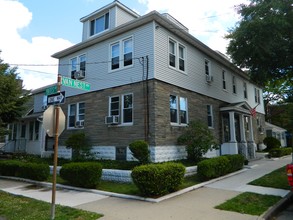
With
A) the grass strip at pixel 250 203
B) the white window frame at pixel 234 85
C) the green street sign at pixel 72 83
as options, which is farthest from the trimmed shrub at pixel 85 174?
the white window frame at pixel 234 85

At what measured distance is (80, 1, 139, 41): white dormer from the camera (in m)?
Answer: 18.0

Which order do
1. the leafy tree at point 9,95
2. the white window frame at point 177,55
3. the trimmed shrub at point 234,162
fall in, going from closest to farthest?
the trimmed shrub at point 234,162, the white window frame at point 177,55, the leafy tree at point 9,95

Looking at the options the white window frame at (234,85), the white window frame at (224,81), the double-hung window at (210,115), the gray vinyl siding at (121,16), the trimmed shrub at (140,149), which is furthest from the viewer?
the white window frame at (234,85)

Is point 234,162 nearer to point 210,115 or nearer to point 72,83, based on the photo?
point 210,115

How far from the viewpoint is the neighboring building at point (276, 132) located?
37.4 meters

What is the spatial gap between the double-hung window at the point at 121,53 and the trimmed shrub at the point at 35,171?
A: 701 centimetres

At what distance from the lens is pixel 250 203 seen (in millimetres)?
7891

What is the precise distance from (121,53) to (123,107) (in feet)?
10.8

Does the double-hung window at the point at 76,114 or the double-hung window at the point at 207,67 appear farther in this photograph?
the double-hung window at the point at 207,67

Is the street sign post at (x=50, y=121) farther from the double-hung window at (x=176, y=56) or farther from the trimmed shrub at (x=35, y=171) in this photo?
the double-hung window at (x=176, y=56)

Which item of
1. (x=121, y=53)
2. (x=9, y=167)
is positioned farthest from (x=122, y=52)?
(x=9, y=167)

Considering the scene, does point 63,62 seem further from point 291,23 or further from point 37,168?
point 291,23

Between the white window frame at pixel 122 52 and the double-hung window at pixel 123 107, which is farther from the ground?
the white window frame at pixel 122 52

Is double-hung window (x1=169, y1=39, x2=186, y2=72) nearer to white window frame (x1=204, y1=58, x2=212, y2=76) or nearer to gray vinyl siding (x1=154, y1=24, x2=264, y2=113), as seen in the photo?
gray vinyl siding (x1=154, y1=24, x2=264, y2=113)
